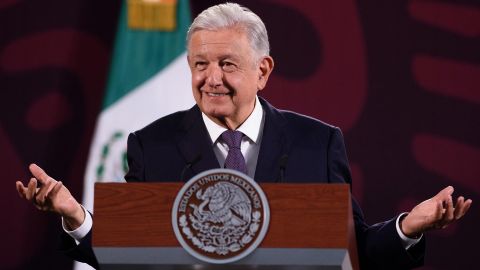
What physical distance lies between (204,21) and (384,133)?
1621mm

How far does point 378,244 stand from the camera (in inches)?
105

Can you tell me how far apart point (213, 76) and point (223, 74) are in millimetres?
40

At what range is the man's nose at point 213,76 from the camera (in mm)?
2811

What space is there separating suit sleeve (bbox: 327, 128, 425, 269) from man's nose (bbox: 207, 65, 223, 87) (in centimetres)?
35

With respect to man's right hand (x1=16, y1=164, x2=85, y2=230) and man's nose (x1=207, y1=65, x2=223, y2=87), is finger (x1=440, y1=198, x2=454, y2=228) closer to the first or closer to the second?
man's nose (x1=207, y1=65, x2=223, y2=87)

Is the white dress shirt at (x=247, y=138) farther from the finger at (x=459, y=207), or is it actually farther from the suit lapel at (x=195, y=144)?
the finger at (x=459, y=207)

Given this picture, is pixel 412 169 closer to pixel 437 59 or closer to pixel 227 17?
pixel 437 59

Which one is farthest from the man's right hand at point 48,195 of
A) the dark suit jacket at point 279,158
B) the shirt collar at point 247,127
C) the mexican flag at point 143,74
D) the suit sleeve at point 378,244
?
the mexican flag at point 143,74

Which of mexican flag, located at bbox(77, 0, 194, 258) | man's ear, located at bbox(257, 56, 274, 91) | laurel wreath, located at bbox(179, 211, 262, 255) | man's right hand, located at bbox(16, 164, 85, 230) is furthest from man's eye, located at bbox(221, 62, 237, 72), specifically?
mexican flag, located at bbox(77, 0, 194, 258)

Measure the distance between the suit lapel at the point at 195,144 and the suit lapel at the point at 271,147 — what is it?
119mm

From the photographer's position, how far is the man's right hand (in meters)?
2.44

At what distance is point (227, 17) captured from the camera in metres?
2.81

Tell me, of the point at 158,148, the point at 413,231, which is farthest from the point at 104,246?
the point at 413,231

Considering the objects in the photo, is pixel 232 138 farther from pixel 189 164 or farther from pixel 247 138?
pixel 189 164
